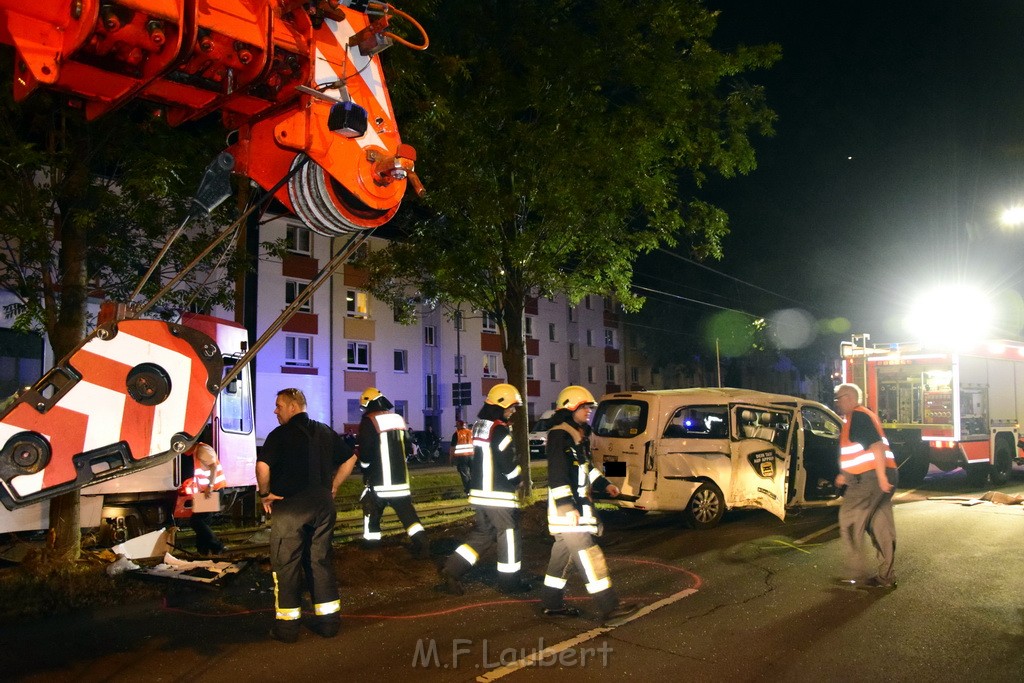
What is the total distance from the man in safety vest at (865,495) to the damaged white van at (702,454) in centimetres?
255

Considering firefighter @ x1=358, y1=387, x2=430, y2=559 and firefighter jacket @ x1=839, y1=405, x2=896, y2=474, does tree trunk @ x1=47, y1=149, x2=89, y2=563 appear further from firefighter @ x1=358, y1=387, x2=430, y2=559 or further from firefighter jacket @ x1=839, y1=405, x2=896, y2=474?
firefighter jacket @ x1=839, y1=405, x2=896, y2=474

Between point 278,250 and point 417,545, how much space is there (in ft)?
14.4

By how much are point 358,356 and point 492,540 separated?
93.1 feet

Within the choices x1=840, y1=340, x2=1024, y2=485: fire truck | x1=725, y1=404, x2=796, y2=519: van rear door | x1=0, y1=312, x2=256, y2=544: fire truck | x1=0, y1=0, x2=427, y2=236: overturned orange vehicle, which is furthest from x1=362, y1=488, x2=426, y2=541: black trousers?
x1=840, y1=340, x2=1024, y2=485: fire truck

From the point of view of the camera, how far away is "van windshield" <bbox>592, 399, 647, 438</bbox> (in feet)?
32.8

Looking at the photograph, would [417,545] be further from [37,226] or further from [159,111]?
[159,111]

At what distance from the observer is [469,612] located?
625cm

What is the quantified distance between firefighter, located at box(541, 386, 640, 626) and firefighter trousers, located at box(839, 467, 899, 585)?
2.22 meters

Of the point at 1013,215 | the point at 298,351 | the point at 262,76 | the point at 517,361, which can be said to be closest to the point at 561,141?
the point at 517,361

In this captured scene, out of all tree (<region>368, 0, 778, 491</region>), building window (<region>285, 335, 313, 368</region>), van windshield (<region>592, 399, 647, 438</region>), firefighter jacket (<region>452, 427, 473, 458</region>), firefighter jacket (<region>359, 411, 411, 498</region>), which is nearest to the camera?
firefighter jacket (<region>359, 411, 411, 498</region>)

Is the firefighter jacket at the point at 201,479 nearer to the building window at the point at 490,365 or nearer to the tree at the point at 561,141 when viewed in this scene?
the tree at the point at 561,141

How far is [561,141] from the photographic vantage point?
36.2 feet

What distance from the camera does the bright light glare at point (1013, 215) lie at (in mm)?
21188

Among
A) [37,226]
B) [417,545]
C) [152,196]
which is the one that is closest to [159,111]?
[37,226]
